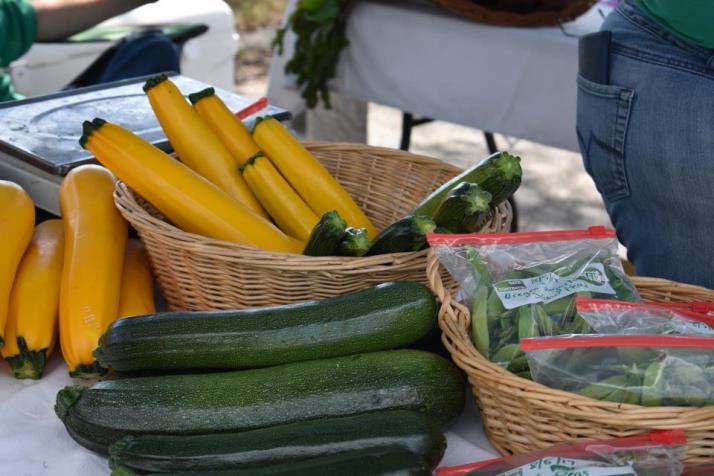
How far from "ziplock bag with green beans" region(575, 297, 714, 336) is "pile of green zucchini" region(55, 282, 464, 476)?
0.52 ft

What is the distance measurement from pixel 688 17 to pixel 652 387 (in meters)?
0.63

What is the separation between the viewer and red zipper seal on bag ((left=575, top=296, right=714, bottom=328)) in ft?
2.78

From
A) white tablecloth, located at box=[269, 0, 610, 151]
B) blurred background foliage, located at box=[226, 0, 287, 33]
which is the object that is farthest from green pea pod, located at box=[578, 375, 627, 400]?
blurred background foliage, located at box=[226, 0, 287, 33]

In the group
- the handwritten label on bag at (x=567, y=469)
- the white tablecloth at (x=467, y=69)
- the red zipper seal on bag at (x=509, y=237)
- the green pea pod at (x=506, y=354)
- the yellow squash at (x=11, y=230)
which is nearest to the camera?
the handwritten label on bag at (x=567, y=469)

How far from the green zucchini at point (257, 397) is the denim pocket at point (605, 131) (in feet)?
1.93

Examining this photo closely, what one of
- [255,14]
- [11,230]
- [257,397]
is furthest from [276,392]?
[255,14]

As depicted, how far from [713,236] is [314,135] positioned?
1.94 meters

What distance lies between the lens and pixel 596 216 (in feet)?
11.2

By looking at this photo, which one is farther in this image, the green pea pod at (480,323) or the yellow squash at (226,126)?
the yellow squash at (226,126)

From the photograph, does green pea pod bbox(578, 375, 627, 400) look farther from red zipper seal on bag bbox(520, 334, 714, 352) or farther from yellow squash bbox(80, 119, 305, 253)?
yellow squash bbox(80, 119, 305, 253)

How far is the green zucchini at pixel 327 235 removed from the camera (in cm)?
100

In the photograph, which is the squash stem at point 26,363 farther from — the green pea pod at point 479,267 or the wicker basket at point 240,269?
the green pea pod at point 479,267

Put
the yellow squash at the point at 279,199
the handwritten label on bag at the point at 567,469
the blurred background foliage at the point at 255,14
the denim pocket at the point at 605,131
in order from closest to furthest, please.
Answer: the handwritten label on bag at the point at 567,469
the yellow squash at the point at 279,199
the denim pocket at the point at 605,131
the blurred background foliage at the point at 255,14

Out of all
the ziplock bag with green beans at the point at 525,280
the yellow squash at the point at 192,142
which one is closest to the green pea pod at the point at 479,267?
the ziplock bag with green beans at the point at 525,280
